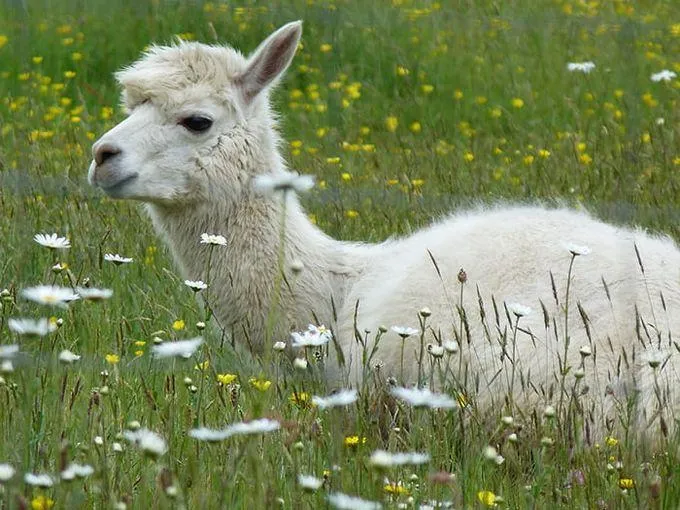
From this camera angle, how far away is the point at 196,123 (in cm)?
487

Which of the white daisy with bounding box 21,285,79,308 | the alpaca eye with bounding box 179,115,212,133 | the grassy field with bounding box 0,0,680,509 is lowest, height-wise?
the grassy field with bounding box 0,0,680,509

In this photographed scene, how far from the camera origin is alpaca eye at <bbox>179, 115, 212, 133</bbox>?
4.86 meters

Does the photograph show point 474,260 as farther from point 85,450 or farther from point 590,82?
point 590,82

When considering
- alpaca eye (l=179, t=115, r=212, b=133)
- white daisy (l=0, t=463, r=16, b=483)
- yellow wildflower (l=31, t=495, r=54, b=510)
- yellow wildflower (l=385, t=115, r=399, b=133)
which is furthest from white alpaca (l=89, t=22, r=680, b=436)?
yellow wildflower (l=385, t=115, r=399, b=133)

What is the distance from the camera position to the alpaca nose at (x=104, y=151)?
4641 mm

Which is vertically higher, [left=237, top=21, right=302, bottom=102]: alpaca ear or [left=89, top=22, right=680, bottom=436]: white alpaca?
[left=237, top=21, right=302, bottom=102]: alpaca ear

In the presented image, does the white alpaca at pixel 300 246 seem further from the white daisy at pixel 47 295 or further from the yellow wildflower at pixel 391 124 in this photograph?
the yellow wildflower at pixel 391 124

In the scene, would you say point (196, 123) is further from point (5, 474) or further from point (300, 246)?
point (5, 474)

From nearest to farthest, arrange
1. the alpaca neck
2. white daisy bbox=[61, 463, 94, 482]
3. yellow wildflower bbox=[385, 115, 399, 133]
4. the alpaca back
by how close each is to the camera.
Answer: white daisy bbox=[61, 463, 94, 482], the alpaca back, the alpaca neck, yellow wildflower bbox=[385, 115, 399, 133]

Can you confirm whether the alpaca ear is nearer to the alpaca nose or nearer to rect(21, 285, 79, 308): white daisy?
the alpaca nose

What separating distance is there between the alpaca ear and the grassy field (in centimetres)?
53

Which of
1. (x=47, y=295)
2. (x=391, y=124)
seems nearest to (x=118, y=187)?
(x=47, y=295)

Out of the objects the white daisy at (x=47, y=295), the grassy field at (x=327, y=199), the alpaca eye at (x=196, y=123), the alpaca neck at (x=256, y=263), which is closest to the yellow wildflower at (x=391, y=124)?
the grassy field at (x=327, y=199)

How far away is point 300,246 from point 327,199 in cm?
107
